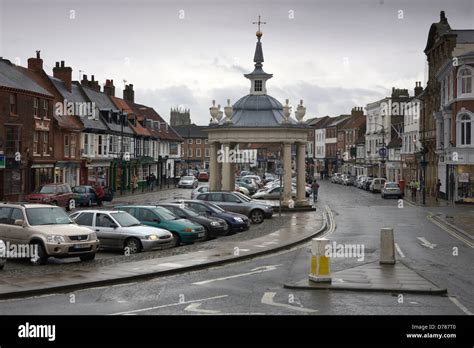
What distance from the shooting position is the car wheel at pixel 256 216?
34.8 meters

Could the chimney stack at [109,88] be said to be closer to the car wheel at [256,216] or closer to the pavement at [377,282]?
the car wheel at [256,216]

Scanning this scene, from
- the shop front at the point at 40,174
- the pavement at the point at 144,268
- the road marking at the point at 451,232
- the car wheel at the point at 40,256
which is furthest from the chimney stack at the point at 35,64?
the car wheel at the point at 40,256

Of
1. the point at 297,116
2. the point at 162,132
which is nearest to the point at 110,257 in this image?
Answer: the point at 297,116

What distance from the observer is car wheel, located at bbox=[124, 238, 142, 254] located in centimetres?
2300

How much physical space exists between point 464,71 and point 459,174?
7.35 m

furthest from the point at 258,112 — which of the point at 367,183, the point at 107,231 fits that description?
the point at 367,183

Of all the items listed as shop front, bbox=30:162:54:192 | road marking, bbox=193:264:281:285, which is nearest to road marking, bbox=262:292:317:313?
road marking, bbox=193:264:281:285

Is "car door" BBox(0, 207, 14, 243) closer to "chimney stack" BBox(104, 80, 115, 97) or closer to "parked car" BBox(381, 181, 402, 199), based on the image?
"parked car" BBox(381, 181, 402, 199)

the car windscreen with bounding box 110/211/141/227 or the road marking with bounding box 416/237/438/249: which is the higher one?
the car windscreen with bounding box 110/211/141/227

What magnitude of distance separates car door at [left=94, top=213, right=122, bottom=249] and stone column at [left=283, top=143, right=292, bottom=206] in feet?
66.3

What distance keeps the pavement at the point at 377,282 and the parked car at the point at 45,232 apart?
268 inches

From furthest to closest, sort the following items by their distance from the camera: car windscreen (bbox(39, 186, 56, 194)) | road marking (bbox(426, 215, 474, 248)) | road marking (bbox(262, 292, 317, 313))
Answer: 1. car windscreen (bbox(39, 186, 56, 194))
2. road marking (bbox(426, 215, 474, 248))
3. road marking (bbox(262, 292, 317, 313))
